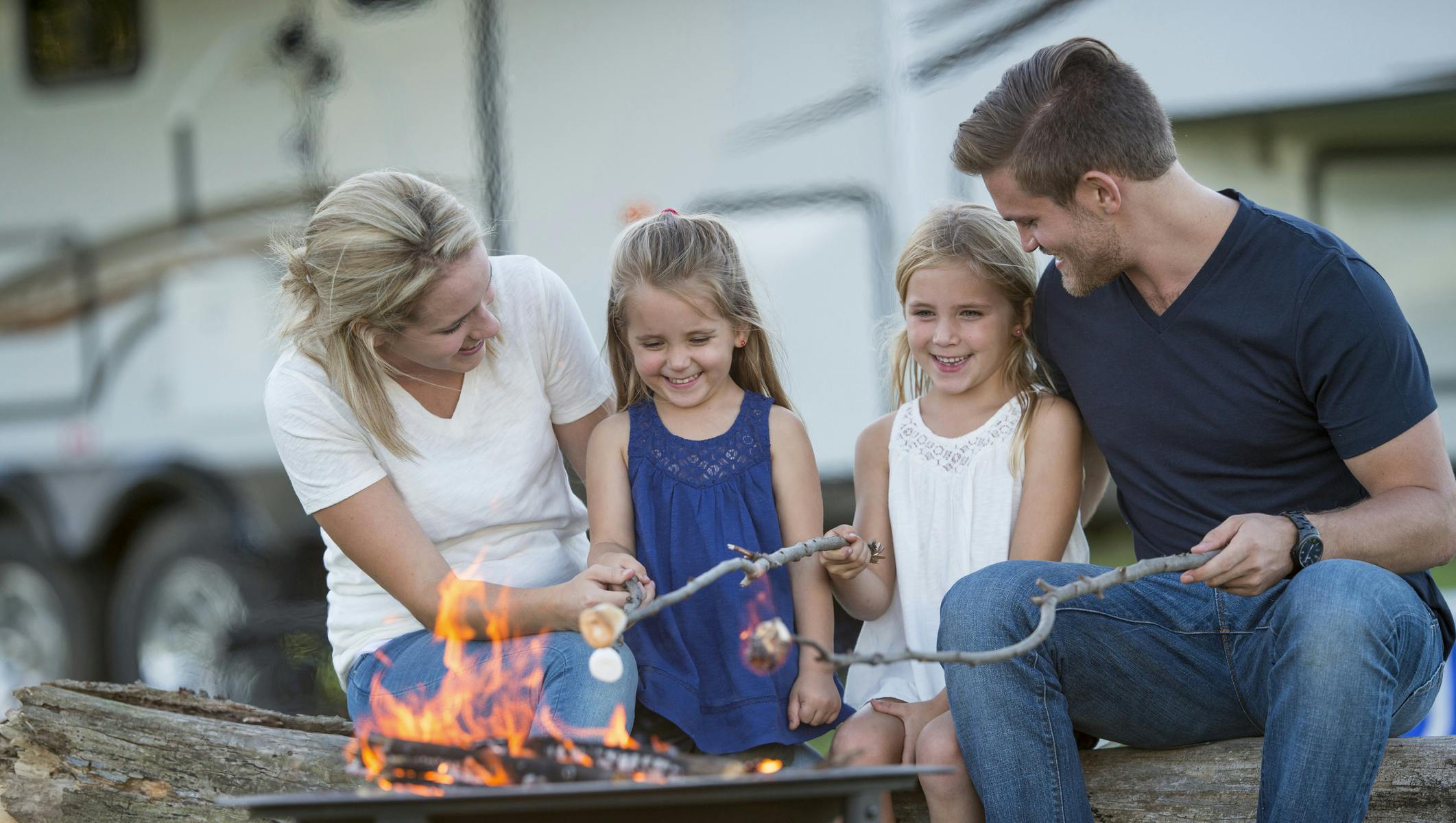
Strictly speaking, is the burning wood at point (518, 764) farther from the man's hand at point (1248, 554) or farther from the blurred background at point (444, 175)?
the blurred background at point (444, 175)

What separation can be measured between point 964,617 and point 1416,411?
795mm

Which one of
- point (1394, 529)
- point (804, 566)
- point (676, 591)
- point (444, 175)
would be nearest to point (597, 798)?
point (676, 591)

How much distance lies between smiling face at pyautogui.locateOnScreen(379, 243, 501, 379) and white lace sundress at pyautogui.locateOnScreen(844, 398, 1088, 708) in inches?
33.5

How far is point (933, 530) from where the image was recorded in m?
2.57

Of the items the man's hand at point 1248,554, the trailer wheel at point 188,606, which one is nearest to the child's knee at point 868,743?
the man's hand at point 1248,554

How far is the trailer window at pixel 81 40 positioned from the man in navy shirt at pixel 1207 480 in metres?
4.23

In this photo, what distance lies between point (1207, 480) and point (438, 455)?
4.69 ft

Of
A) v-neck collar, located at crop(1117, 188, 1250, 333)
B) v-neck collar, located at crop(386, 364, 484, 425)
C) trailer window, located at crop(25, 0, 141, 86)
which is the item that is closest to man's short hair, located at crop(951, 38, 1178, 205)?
v-neck collar, located at crop(1117, 188, 1250, 333)

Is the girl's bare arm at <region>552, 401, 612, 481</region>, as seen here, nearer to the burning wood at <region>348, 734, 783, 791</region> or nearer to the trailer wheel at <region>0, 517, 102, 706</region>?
the burning wood at <region>348, 734, 783, 791</region>

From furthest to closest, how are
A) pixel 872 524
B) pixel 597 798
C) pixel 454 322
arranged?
pixel 872 524
pixel 454 322
pixel 597 798

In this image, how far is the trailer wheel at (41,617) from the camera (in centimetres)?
544

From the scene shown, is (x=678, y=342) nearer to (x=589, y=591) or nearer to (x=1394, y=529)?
(x=589, y=591)

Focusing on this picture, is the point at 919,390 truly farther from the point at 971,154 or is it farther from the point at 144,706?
the point at 144,706

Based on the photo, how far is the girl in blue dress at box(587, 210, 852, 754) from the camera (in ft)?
7.99
